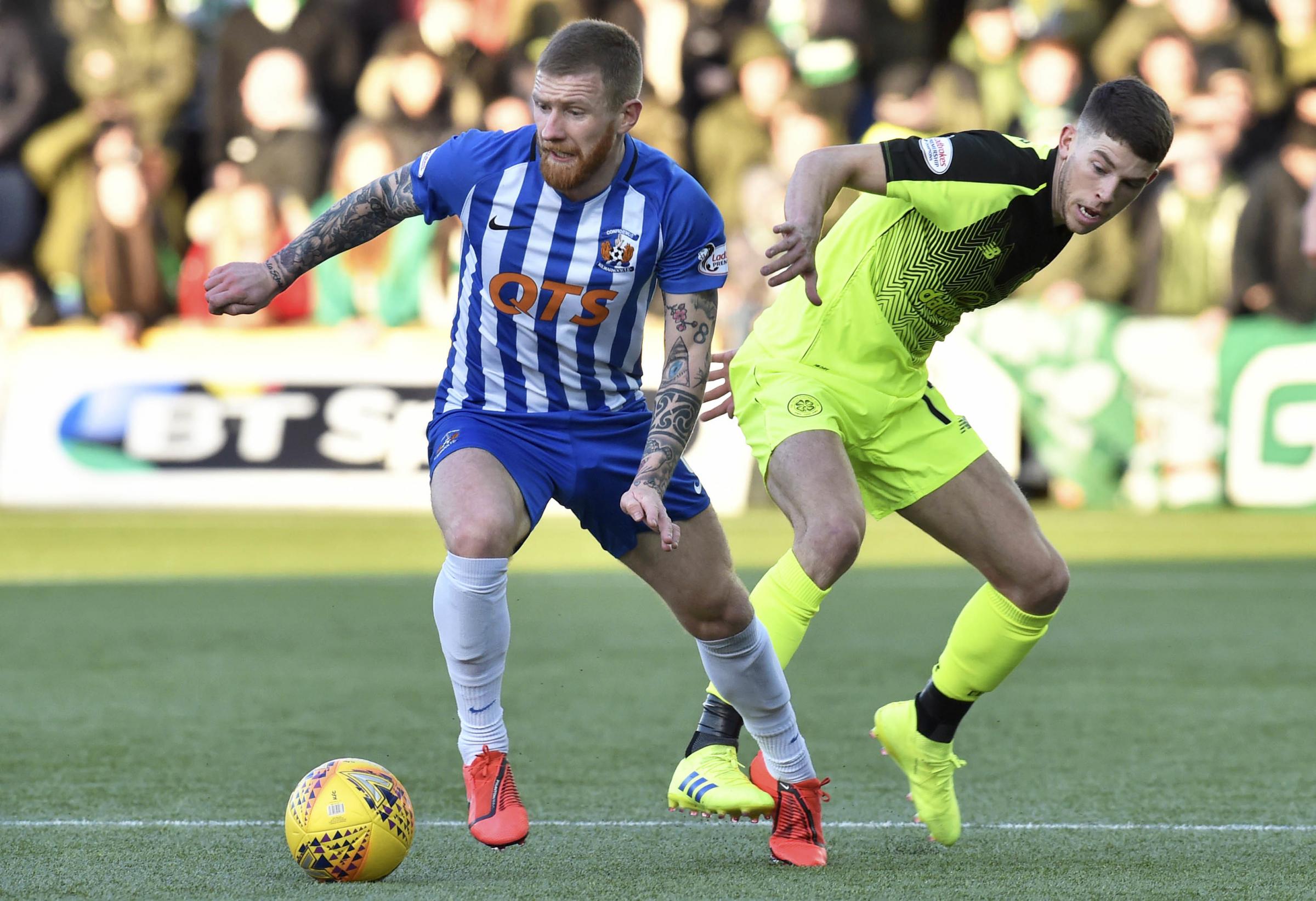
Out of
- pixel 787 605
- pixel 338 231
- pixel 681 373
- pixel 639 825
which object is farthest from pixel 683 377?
pixel 639 825

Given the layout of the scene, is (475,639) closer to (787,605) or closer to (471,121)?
(787,605)

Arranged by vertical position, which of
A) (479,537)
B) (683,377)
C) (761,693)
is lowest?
(761,693)

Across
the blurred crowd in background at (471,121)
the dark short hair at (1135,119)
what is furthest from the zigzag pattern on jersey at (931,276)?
the blurred crowd in background at (471,121)

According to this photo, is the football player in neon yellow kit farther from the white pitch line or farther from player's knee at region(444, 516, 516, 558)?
player's knee at region(444, 516, 516, 558)

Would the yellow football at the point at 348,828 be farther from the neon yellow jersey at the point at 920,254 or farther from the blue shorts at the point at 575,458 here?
the neon yellow jersey at the point at 920,254

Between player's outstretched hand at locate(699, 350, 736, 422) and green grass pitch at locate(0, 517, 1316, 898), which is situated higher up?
player's outstretched hand at locate(699, 350, 736, 422)

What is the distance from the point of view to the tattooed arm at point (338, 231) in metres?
4.46

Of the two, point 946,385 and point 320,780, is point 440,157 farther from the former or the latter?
point 946,385

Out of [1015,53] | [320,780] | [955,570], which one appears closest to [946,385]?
[955,570]

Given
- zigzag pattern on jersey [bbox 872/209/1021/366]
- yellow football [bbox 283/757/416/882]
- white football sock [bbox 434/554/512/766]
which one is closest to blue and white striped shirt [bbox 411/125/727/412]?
white football sock [bbox 434/554/512/766]

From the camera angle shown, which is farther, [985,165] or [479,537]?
[985,165]

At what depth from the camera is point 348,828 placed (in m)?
Result: 4.16

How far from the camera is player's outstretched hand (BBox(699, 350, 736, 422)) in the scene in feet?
17.9

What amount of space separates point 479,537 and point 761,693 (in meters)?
0.90
